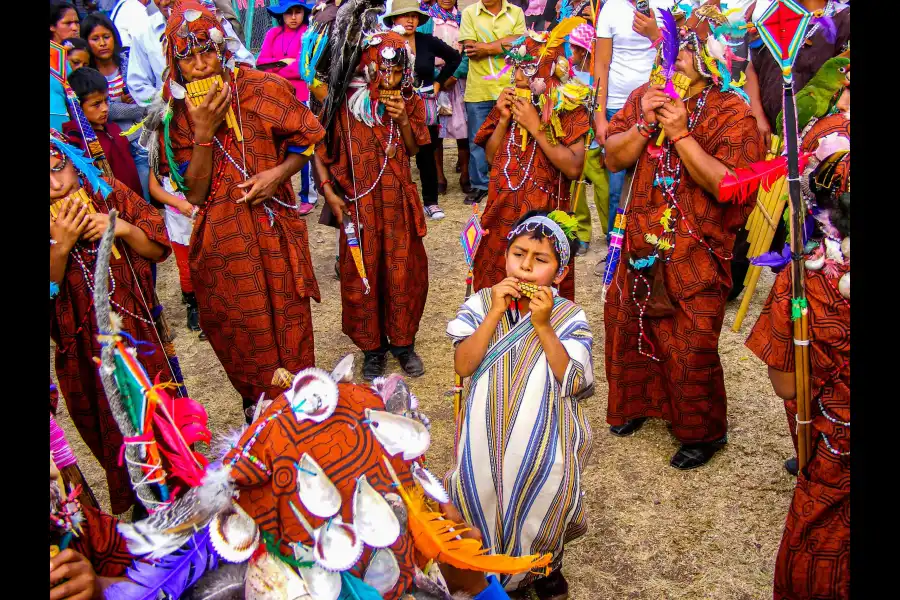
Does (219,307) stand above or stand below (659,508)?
above

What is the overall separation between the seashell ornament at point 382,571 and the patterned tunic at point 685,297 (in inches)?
94.6

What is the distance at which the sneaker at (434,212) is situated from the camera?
8.09 m

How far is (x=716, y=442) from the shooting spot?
14.2 ft

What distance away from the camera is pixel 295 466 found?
6.65 feet

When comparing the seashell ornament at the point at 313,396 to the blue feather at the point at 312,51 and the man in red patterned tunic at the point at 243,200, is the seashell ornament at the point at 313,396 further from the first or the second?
the blue feather at the point at 312,51

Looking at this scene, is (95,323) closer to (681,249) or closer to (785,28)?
(681,249)

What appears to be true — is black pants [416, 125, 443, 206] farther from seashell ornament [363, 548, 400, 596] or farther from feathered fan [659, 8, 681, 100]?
seashell ornament [363, 548, 400, 596]

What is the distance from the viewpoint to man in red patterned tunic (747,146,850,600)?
8.35 ft

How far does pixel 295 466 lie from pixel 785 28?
2.05 m

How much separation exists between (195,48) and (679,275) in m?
2.62

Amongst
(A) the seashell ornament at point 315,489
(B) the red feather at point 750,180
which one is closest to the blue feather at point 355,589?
(A) the seashell ornament at point 315,489

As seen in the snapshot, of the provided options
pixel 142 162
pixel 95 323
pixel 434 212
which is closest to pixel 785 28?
pixel 95 323
